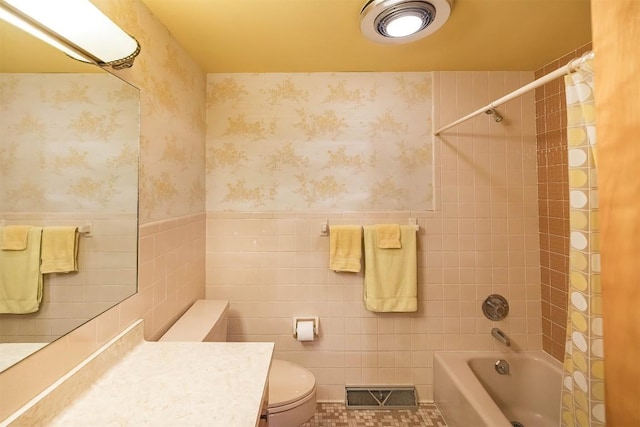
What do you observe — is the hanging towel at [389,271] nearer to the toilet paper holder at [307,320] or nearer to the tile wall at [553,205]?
the toilet paper holder at [307,320]

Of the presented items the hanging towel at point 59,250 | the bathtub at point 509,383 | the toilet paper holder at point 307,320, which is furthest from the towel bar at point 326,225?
the hanging towel at point 59,250

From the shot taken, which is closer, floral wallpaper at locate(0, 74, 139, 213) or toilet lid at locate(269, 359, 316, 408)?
floral wallpaper at locate(0, 74, 139, 213)

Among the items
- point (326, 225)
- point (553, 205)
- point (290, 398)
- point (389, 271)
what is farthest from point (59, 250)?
point (553, 205)

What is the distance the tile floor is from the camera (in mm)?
1748

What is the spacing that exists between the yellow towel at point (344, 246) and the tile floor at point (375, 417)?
0.87 m

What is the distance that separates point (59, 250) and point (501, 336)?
2.21 m

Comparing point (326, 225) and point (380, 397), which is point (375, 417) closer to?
point (380, 397)

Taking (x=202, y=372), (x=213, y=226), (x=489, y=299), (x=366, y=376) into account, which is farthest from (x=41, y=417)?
(x=489, y=299)

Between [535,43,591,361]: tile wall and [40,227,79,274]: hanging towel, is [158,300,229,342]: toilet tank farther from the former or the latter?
[535,43,591,361]: tile wall

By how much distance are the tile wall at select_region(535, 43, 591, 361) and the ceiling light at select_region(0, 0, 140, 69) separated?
7.10 ft

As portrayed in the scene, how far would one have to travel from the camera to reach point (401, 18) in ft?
4.08

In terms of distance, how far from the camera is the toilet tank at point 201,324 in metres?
1.30

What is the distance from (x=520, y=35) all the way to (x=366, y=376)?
2.12 meters

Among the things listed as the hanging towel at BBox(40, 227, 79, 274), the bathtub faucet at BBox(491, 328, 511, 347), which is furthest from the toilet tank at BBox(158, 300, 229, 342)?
the bathtub faucet at BBox(491, 328, 511, 347)
